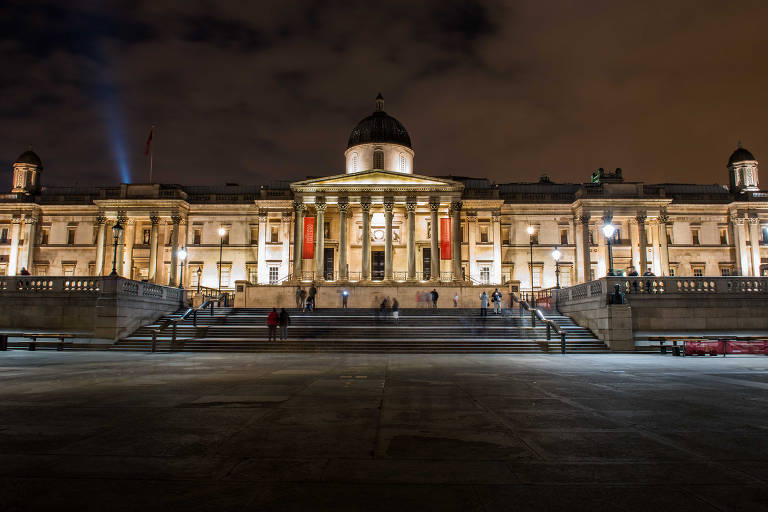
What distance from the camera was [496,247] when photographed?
2229 inches

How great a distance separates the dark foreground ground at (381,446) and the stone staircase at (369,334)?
1332cm

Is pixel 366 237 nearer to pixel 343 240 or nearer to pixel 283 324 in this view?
pixel 343 240

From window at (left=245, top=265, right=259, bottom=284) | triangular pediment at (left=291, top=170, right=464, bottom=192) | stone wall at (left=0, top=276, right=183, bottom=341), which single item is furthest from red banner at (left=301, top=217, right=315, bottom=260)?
stone wall at (left=0, top=276, right=183, bottom=341)

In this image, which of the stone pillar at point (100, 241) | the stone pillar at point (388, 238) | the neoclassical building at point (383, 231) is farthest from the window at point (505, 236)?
the stone pillar at point (100, 241)

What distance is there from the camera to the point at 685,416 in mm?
8445

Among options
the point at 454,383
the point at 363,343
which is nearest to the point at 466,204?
the point at 363,343

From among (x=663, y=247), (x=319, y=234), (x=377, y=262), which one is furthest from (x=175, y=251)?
(x=663, y=247)

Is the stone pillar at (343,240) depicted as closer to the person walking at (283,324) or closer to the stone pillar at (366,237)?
the stone pillar at (366,237)

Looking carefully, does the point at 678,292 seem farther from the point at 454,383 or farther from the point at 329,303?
the point at 329,303

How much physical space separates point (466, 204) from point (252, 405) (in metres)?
49.4

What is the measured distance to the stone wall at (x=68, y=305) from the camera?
2848 cm

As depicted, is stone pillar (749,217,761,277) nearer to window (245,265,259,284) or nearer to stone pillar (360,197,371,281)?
stone pillar (360,197,371,281)

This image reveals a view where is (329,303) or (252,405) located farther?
(329,303)

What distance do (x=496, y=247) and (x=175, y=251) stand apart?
34.9 metres
